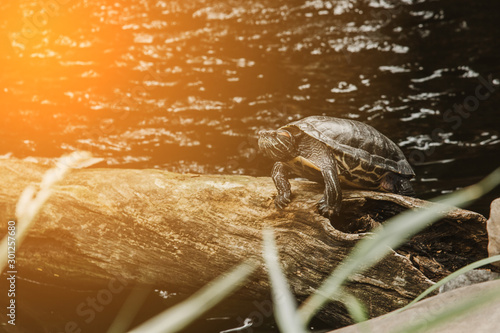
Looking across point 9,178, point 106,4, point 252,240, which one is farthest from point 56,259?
point 106,4

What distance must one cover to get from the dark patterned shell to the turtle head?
0.52 feet

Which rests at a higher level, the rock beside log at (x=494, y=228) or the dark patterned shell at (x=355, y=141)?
the dark patterned shell at (x=355, y=141)

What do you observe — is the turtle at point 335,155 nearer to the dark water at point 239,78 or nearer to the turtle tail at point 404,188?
the turtle tail at point 404,188

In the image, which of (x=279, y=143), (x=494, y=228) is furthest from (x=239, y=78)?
(x=494, y=228)

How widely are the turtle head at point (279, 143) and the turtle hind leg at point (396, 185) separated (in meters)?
0.86

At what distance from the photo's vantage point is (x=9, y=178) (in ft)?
14.5

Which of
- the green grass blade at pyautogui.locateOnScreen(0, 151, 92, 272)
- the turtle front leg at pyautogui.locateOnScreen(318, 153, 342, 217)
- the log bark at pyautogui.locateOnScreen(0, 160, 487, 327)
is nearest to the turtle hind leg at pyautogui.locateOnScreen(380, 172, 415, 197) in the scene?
the log bark at pyautogui.locateOnScreen(0, 160, 487, 327)

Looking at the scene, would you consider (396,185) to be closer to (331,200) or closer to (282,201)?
(331,200)

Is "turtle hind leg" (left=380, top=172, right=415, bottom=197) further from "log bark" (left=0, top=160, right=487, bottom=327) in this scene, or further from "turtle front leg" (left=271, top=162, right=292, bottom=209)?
"turtle front leg" (left=271, top=162, right=292, bottom=209)

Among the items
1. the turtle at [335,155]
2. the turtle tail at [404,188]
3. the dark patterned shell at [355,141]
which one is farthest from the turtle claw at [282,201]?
the turtle tail at [404,188]

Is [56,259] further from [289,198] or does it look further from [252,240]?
[289,198]

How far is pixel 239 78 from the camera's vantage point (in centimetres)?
875

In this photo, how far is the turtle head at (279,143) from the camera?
3.84 metres

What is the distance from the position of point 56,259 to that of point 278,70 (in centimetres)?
581
